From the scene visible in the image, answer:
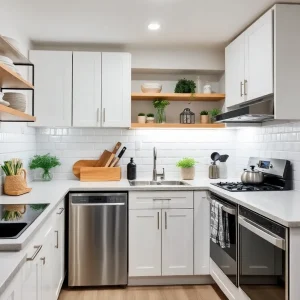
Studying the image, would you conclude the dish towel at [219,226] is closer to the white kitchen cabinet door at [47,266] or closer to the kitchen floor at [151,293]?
the kitchen floor at [151,293]

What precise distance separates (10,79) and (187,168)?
6.90ft

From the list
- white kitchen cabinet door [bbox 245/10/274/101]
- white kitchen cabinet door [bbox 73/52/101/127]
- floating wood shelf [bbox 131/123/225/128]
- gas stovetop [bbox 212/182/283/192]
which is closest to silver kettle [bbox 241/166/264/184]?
gas stovetop [bbox 212/182/283/192]

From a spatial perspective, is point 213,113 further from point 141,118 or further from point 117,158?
point 117,158

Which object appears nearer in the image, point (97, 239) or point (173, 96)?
point (97, 239)

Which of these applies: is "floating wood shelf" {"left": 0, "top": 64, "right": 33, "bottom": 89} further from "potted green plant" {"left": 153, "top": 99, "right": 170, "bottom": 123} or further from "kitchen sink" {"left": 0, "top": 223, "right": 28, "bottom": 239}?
"potted green plant" {"left": 153, "top": 99, "right": 170, "bottom": 123}

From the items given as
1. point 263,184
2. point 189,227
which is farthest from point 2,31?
point 263,184

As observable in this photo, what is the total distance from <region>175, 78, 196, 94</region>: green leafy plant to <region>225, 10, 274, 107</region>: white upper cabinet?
40 centimetres

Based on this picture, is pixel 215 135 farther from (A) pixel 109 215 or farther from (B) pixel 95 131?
(A) pixel 109 215

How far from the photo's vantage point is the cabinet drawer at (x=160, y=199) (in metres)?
3.18

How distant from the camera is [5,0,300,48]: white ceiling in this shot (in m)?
2.64

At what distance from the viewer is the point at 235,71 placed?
3.29 meters

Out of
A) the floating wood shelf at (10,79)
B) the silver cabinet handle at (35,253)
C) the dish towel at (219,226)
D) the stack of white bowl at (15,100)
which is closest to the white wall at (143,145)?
the dish towel at (219,226)

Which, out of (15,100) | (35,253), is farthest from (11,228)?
(15,100)

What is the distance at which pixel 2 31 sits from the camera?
2699mm
